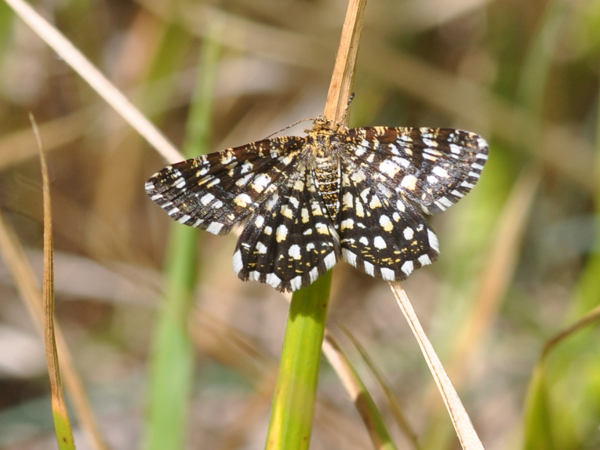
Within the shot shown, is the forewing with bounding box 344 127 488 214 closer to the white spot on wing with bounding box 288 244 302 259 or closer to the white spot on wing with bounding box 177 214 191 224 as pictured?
the white spot on wing with bounding box 288 244 302 259

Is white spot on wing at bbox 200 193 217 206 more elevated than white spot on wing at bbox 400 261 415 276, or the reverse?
white spot on wing at bbox 200 193 217 206

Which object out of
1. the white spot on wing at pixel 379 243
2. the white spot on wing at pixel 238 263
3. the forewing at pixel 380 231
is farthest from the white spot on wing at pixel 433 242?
the white spot on wing at pixel 238 263

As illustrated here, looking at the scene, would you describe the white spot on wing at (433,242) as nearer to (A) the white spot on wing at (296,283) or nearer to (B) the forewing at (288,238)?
(B) the forewing at (288,238)

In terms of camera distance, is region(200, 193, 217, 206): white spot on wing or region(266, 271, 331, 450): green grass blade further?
region(200, 193, 217, 206): white spot on wing

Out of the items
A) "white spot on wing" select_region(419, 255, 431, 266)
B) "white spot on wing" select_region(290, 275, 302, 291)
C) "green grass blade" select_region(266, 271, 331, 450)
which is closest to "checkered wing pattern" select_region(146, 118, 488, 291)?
"white spot on wing" select_region(419, 255, 431, 266)

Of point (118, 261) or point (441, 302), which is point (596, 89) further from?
point (118, 261)

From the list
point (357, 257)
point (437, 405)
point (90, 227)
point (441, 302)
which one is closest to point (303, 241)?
point (357, 257)
